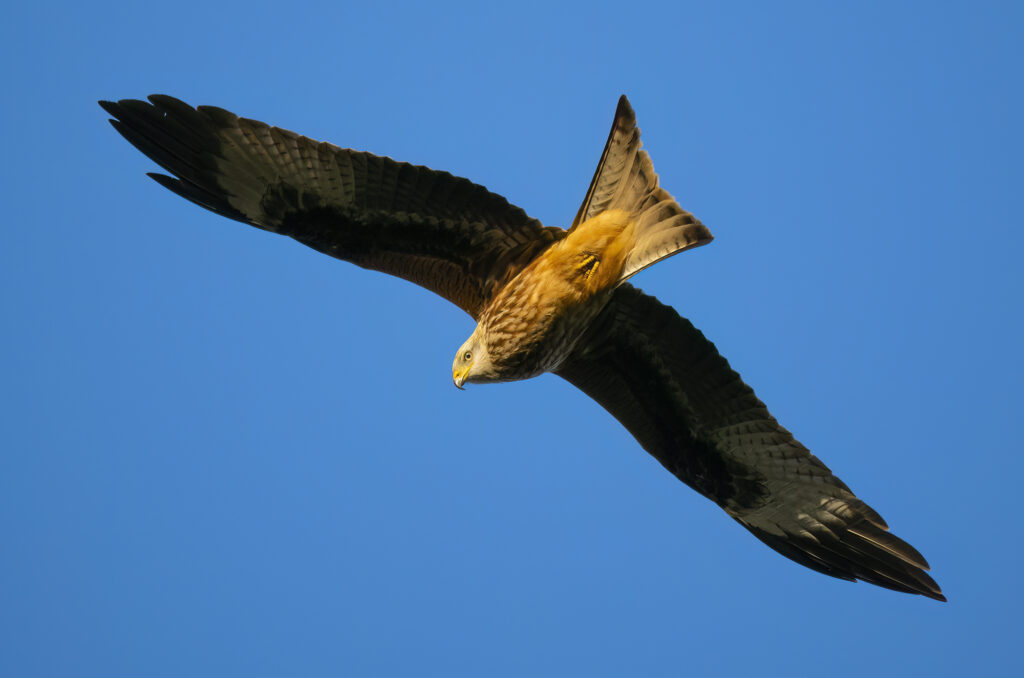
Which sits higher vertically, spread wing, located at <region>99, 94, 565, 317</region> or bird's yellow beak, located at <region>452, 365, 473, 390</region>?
spread wing, located at <region>99, 94, 565, 317</region>

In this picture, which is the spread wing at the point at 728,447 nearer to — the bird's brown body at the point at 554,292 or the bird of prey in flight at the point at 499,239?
the bird of prey in flight at the point at 499,239

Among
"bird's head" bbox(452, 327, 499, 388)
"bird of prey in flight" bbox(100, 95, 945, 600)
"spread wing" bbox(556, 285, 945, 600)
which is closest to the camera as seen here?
"bird of prey in flight" bbox(100, 95, 945, 600)

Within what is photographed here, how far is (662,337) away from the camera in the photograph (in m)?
7.30

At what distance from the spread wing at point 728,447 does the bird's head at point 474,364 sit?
0.83 m

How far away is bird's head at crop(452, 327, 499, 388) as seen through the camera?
6.73 meters

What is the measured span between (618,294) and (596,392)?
0.80m

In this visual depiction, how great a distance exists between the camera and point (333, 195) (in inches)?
268

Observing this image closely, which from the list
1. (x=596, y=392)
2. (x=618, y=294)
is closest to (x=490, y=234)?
(x=618, y=294)

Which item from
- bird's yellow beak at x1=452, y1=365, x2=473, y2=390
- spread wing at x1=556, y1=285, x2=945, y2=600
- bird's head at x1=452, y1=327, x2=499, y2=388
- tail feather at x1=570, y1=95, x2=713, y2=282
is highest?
tail feather at x1=570, y1=95, x2=713, y2=282

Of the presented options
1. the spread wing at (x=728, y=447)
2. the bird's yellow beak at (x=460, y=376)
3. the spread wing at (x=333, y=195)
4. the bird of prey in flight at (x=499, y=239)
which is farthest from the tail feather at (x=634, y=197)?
the bird's yellow beak at (x=460, y=376)

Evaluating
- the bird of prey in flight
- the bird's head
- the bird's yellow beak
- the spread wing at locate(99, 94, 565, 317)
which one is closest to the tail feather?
the bird of prey in flight

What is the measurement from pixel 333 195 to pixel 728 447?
3.19m

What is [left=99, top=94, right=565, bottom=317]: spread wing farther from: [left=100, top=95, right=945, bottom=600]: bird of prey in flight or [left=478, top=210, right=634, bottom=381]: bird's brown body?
[left=478, top=210, right=634, bottom=381]: bird's brown body

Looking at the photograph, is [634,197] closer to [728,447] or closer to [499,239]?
[499,239]
